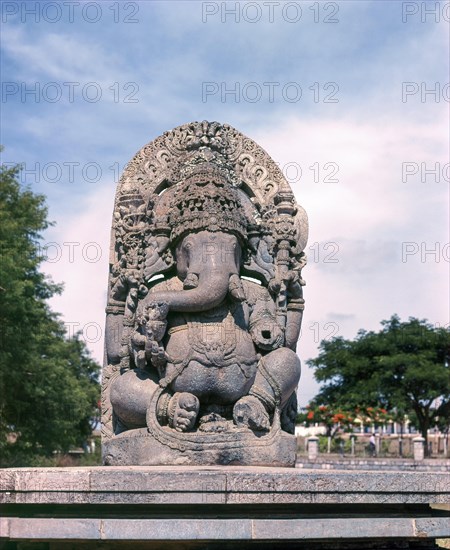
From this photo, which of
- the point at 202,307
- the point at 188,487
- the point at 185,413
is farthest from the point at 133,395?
the point at 188,487

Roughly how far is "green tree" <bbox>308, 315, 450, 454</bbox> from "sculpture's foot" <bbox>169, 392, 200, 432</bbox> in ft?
113

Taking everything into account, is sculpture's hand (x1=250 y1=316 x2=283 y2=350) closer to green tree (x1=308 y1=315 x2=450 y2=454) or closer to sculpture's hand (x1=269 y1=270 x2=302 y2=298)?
sculpture's hand (x1=269 y1=270 x2=302 y2=298)

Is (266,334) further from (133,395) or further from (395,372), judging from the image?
(395,372)

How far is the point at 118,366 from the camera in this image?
8156 mm

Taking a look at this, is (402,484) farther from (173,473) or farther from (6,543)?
(6,543)

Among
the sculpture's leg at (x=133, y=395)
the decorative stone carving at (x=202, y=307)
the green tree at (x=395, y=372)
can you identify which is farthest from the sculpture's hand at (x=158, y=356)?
the green tree at (x=395, y=372)

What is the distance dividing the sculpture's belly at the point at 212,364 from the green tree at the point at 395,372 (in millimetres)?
34174

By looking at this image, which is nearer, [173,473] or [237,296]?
[173,473]

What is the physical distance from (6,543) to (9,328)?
14.5m

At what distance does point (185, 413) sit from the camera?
7277 millimetres

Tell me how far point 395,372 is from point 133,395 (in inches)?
1438

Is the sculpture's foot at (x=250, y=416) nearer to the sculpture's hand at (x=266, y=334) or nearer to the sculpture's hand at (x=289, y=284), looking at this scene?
the sculpture's hand at (x=266, y=334)

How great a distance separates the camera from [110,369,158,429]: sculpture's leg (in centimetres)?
754

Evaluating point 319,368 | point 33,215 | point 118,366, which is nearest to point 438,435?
point 319,368
